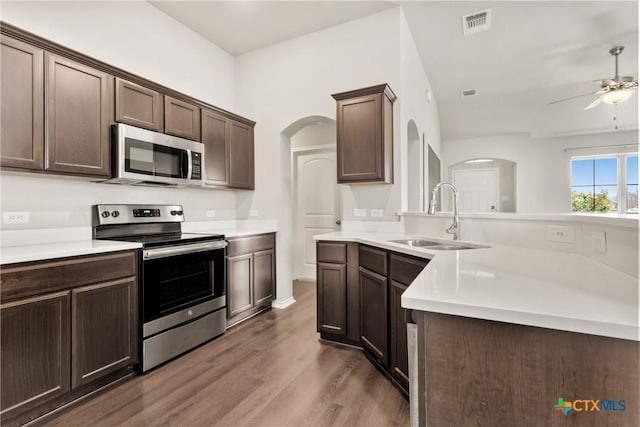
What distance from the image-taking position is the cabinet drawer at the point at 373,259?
2152mm

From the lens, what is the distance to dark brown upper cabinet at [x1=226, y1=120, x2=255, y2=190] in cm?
356

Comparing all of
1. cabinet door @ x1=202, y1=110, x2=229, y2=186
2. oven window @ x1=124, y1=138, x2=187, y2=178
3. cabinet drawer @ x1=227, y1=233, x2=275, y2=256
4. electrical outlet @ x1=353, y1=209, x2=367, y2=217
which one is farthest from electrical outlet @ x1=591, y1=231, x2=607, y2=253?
cabinet door @ x1=202, y1=110, x2=229, y2=186

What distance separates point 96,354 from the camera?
1.89 meters

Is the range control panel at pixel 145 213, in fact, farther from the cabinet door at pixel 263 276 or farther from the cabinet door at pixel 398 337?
the cabinet door at pixel 398 337

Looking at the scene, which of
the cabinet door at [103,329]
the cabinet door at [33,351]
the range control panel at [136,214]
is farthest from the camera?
the range control panel at [136,214]

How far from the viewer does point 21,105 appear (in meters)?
1.88

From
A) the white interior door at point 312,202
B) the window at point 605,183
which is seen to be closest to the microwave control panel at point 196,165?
the white interior door at point 312,202

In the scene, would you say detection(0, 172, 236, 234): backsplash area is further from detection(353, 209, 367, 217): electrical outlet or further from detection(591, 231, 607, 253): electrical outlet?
detection(591, 231, 607, 253): electrical outlet

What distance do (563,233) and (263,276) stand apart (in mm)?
2732

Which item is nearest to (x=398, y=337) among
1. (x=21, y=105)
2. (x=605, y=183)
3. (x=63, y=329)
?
(x=63, y=329)

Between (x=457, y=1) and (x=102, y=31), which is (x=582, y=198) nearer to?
(x=457, y=1)

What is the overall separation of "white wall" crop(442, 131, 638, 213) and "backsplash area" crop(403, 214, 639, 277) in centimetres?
583

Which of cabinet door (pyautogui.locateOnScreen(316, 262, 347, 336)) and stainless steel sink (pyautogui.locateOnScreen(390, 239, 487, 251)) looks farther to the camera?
cabinet door (pyautogui.locateOnScreen(316, 262, 347, 336))

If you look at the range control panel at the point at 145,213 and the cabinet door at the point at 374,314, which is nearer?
the cabinet door at the point at 374,314
